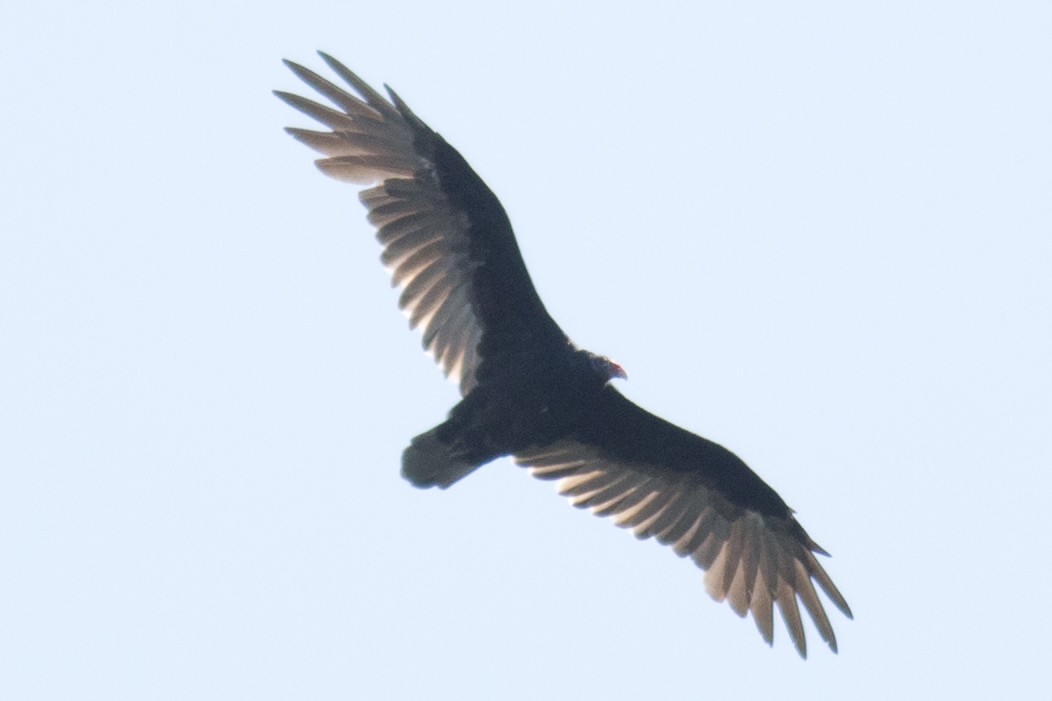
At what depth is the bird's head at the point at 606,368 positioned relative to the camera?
9.29 metres

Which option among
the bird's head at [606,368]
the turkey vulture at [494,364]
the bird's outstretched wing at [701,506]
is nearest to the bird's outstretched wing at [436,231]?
the turkey vulture at [494,364]

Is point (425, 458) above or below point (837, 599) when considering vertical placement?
below

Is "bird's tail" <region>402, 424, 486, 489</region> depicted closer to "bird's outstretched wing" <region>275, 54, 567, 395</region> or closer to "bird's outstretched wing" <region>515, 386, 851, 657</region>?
"bird's outstretched wing" <region>275, 54, 567, 395</region>

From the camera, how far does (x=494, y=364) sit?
9453 mm

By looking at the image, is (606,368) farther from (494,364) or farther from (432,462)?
(432,462)

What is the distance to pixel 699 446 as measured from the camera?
33.4ft

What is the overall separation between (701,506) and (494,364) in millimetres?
1675

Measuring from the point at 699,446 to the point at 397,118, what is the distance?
8.26 feet

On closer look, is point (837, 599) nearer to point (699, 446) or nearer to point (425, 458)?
point (699, 446)

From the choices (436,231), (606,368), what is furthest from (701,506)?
(436,231)

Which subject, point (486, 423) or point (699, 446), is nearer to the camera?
point (486, 423)

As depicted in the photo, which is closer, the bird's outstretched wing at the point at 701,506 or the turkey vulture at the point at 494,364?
the turkey vulture at the point at 494,364

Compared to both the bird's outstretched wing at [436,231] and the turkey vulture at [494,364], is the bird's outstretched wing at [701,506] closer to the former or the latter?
the turkey vulture at [494,364]

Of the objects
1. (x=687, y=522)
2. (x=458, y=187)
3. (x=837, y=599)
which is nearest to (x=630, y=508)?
(x=687, y=522)
